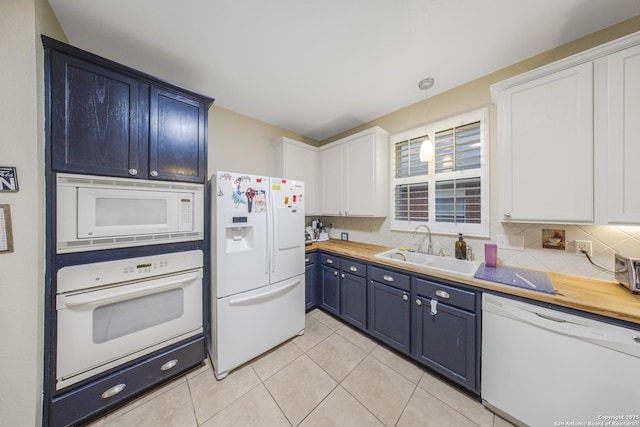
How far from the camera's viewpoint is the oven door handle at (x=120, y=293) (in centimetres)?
116

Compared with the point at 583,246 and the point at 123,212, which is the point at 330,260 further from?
the point at 583,246

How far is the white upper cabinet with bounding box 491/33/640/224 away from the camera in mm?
1140

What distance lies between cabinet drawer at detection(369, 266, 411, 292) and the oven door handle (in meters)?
1.61

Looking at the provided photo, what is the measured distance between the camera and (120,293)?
1293 millimetres

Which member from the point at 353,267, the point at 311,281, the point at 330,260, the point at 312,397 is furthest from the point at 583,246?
the point at 311,281

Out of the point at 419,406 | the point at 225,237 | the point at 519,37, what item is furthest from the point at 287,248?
the point at 519,37

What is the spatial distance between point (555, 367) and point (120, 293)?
2.66 meters

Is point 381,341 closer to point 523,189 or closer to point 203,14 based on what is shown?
point 523,189

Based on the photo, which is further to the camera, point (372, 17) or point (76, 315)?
point (372, 17)

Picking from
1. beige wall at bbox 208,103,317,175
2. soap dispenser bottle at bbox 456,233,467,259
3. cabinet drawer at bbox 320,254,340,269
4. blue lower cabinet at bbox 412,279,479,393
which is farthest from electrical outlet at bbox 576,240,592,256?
beige wall at bbox 208,103,317,175

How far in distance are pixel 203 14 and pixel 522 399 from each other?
3.12m

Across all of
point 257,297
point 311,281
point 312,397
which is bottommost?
point 312,397

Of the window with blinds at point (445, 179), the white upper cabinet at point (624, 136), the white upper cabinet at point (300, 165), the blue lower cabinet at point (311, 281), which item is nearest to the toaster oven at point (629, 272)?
the white upper cabinet at point (624, 136)

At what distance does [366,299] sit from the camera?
205 centimetres
